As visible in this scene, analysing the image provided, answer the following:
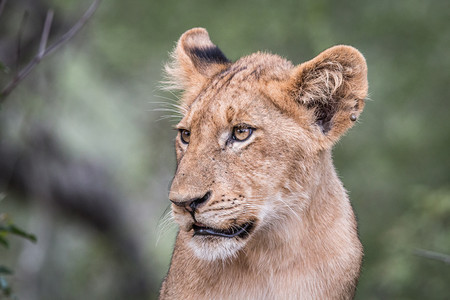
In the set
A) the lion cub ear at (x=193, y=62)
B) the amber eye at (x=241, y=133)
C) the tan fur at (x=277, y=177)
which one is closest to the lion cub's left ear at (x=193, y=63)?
the lion cub ear at (x=193, y=62)

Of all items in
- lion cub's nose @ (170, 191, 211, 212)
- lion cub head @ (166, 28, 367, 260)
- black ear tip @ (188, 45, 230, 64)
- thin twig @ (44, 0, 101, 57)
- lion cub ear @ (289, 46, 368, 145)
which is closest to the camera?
lion cub's nose @ (170, 191, 211, 212)

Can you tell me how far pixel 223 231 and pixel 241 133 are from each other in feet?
1.86

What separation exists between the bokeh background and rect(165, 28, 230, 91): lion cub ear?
3041mm

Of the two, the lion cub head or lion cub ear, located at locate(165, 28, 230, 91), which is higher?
lion cub ear, located at locate(165, 28, 230, 91)

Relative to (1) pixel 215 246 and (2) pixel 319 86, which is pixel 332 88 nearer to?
(2) pixel 319 86

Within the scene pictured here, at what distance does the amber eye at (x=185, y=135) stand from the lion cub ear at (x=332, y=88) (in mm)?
661

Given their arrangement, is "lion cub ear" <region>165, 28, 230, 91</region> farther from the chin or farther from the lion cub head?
the chin

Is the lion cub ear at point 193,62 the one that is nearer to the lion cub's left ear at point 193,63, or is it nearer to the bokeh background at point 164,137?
the lion cub's left ear at point 193,63

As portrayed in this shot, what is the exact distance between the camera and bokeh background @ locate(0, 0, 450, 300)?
27.9ft

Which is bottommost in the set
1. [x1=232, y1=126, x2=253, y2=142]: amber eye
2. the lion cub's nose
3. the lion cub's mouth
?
the lion cub's mouth

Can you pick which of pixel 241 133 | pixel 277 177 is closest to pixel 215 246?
pixel 277 177

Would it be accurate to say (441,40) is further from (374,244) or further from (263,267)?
(263,267)

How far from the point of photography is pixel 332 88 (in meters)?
4.26

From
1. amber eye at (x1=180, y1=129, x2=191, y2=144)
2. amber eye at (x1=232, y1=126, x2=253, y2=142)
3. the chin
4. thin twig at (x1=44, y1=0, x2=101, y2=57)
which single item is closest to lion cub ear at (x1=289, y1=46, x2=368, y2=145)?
amber eye at (x1=232, y1=126, x2=253, y2=142)
